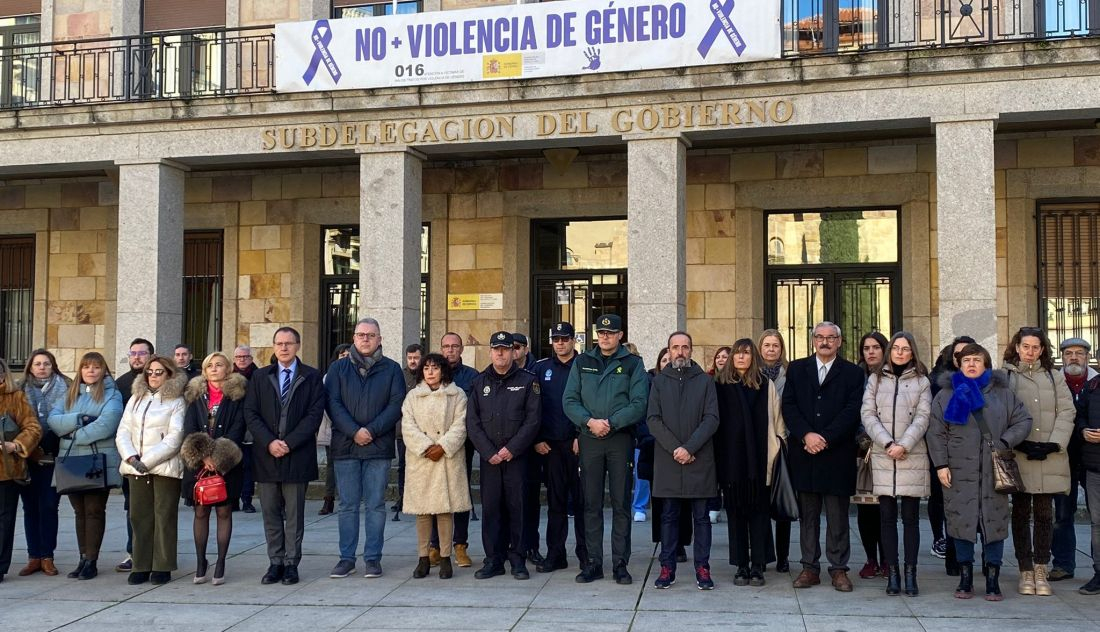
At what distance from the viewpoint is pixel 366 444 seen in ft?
27.2

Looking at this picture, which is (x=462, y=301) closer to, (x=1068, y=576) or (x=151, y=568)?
(x=151, y=568)

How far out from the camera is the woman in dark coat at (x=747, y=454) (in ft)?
25.7

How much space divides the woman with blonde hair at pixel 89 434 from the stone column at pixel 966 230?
8.19 meters

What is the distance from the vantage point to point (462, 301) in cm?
1614

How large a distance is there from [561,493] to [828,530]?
6.41 feet

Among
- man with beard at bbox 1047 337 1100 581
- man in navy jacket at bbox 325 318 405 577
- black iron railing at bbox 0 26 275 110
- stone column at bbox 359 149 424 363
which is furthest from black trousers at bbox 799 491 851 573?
black iron railing at bbox 0 26 275 110

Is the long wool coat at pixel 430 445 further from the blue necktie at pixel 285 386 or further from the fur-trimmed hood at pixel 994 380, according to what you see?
the fur-trimmed hood at pixel 994 380

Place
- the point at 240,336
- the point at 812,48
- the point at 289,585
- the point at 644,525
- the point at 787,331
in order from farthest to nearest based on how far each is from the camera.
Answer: the point at 240,336 → the point at 787,331 → the point at 812,48 → the point at 644,525 → the point at 289,585

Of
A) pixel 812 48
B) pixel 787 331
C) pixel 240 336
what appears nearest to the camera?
pixel 812 48

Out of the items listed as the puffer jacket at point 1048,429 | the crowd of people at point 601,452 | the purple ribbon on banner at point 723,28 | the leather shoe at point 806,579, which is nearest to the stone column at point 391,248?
the purple ribbon on banner at point 723,28

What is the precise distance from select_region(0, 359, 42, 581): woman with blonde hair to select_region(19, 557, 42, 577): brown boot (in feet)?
0.53

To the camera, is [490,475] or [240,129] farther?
[240,129]

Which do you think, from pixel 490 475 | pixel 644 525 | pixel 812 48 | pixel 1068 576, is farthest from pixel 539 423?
pixel 812 48

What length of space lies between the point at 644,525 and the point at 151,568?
4473 millimetres
